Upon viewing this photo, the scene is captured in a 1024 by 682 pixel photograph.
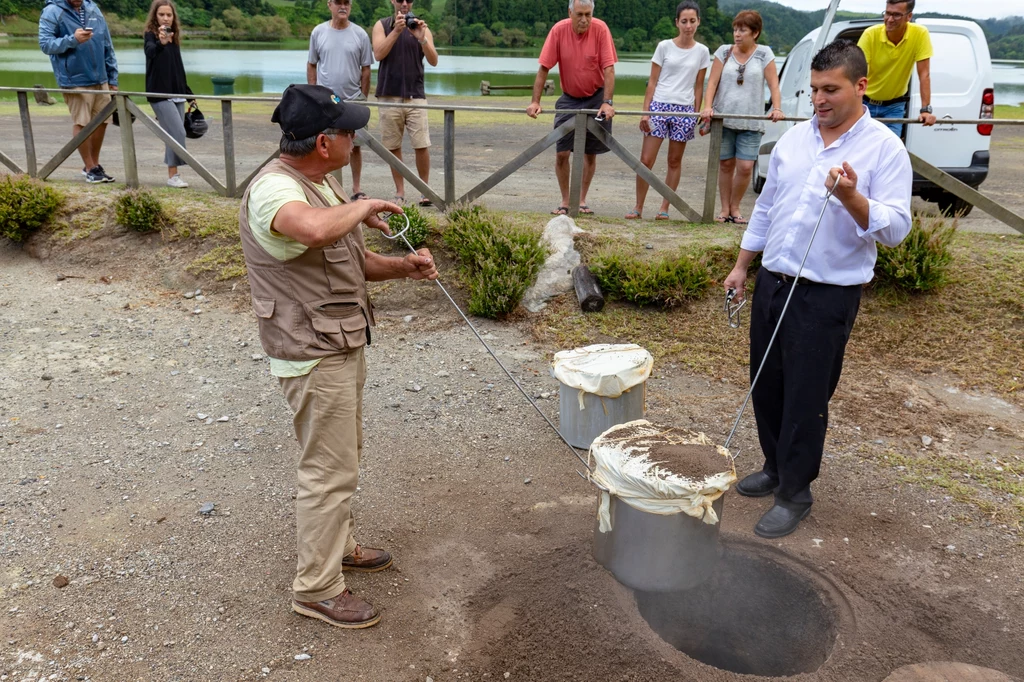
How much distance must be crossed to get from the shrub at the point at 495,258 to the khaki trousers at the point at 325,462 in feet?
11.4

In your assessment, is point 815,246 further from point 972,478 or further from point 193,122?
point 193,122

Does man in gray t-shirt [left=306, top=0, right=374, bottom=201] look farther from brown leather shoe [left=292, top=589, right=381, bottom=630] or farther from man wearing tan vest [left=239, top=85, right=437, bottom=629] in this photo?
brown leather shoe [left=292, top=589, right=381, bottom=630]

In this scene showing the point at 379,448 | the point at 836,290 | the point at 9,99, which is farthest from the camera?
the point at 9,99

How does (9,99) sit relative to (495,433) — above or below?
above

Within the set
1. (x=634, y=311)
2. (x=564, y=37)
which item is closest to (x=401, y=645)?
(x=634, y=311)

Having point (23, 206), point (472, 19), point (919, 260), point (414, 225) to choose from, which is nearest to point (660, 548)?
point (919, 260)

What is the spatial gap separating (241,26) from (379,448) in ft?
237

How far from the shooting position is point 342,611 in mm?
3695

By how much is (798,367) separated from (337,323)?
7.06 ft

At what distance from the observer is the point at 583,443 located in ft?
17.5

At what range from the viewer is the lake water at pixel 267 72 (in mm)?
29750

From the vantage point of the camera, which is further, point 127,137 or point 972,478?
point 127,137

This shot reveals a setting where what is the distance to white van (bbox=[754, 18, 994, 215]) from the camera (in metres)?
8.66

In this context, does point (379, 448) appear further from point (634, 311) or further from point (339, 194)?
point (634, 311)
